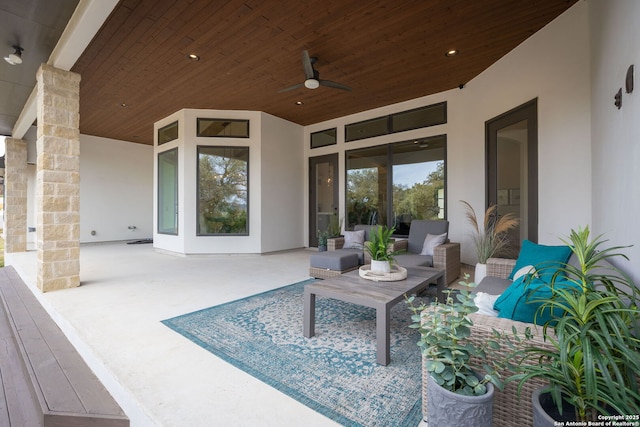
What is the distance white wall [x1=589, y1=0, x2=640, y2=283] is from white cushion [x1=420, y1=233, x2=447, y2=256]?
5.64ft

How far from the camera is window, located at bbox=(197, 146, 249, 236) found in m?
6.74

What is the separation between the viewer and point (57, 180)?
149 inches

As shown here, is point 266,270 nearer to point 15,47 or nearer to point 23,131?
point 15,47

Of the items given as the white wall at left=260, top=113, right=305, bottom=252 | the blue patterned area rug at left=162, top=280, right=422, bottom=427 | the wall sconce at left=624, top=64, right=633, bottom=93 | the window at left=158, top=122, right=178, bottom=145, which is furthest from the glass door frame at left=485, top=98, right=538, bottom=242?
the window at left=158, top=122, right=178, bottom=145

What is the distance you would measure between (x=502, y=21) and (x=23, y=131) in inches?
374

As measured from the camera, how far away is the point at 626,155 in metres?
1.74

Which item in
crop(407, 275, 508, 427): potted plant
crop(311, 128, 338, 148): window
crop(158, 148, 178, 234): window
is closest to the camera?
crop(407, 275, 508, 427): potted plant

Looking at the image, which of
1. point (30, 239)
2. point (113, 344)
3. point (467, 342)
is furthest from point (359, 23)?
point (30, 239)

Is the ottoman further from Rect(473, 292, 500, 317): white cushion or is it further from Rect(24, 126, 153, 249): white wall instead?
Rect(24, 126, 153, 249): white wall

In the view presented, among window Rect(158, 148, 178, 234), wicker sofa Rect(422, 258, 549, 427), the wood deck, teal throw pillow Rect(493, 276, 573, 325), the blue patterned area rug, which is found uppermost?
window Rect(158, 148, 178, 234)

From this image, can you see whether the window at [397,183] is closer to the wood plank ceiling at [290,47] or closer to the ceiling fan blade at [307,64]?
the wood plank ceiling at [290,47]

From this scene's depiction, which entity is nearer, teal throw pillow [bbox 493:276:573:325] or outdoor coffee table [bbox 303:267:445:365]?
teal throw pillow [bbox 493:276:573:325]

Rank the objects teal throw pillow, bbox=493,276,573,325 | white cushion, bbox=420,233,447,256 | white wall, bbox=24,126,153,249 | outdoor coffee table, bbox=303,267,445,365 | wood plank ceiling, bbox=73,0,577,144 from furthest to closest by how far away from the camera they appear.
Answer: white wall, bbox=24,126,153,249, white cushion, bbox=420,233,447,256, wood plank ceiling, bbox=73,0,577,144, outdoor coffee table, bbox=303,267,445,365, teal throw pillow, bbox=493,276,573,325

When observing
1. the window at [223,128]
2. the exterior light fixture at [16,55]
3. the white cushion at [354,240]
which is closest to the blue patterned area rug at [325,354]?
the white cushion at [354,240]
